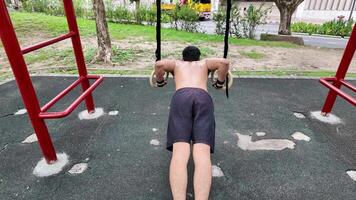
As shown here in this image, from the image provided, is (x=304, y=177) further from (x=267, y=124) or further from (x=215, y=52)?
(x=215, y=52)

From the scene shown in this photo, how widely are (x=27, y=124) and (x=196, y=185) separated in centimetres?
260

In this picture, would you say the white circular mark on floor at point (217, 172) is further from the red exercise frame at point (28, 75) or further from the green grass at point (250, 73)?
the green grass at point (250, 73)

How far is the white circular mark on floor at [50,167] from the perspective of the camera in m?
2.45

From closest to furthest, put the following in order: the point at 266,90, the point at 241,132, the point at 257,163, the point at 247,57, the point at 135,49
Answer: the point at 257,163 → the point at 241,132 → the point at 266,90 → the point at 247,57 → the point at 135,49

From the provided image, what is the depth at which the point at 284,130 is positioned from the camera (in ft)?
10.5

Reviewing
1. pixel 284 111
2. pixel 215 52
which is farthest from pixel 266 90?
pixel 215 52

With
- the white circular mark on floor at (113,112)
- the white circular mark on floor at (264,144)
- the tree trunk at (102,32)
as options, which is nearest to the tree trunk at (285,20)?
the tree trunk at (102,32)

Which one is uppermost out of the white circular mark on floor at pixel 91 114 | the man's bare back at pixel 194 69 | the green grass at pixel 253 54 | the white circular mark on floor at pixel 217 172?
the man's bare back at pixel 194 69

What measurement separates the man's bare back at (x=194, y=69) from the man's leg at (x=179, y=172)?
0.55 meters

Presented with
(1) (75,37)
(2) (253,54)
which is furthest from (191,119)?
(2) (253,54)

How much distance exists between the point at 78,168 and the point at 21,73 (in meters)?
1.05

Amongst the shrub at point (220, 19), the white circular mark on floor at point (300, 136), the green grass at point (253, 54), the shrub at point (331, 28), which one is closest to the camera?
the white circular mark on floor at point (300, 136)

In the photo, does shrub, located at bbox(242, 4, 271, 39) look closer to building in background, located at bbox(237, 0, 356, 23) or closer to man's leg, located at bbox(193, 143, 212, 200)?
man's leg, located at bbox(193, 143, 212, 200)

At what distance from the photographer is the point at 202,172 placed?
6.10 ft
